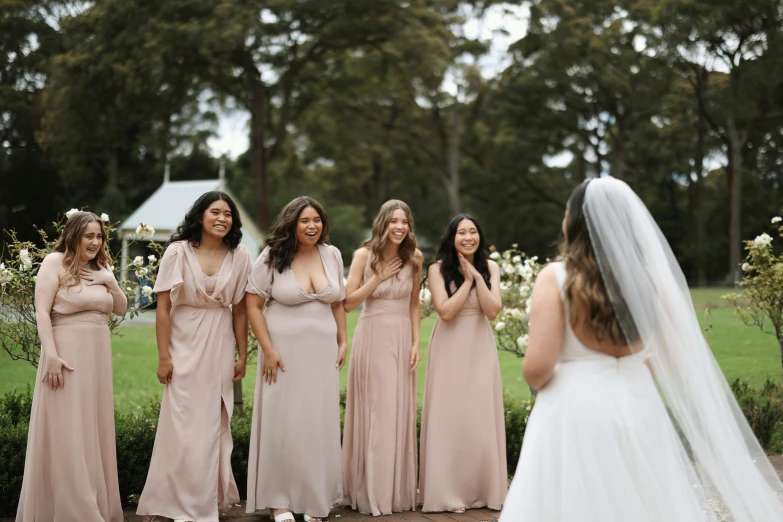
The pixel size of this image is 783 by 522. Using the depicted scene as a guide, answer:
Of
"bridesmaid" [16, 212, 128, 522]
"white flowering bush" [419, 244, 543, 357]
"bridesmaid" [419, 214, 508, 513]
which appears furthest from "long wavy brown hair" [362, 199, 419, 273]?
"white flowering bush" [419, 244, 543, 357]

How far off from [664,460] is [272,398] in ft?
10.2

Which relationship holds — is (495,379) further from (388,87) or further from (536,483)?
(388,87)

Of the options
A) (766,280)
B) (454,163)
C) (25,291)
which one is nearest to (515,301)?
(766,280)

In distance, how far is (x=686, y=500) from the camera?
3238 millimetres

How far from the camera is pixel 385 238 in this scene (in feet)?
20.1

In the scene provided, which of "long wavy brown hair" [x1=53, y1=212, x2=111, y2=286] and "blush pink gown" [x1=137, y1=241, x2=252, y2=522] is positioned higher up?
"long wavy brown hair" [x1=53, y1=212, x2=111, y2=286]

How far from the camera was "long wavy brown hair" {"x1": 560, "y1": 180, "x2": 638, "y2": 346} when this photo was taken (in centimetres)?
311

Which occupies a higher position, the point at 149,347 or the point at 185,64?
the point at 185,64

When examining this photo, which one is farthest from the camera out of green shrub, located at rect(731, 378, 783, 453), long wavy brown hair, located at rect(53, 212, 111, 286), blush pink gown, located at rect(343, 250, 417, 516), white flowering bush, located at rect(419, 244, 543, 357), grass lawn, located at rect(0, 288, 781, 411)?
grass lawn, located at rect(0, 288, 781, 411)

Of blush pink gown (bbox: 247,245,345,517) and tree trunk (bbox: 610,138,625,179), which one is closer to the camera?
blush pink gown (bbox: 247,245,345,517)

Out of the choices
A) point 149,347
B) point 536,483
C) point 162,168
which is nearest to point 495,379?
point 536,483

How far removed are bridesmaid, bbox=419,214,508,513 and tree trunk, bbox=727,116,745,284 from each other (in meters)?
30.1

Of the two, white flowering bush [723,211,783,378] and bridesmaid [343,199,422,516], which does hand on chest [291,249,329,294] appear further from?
white flowering bush [723,211,783,378]

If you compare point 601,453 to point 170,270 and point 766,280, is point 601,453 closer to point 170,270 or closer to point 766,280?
point 170,270
